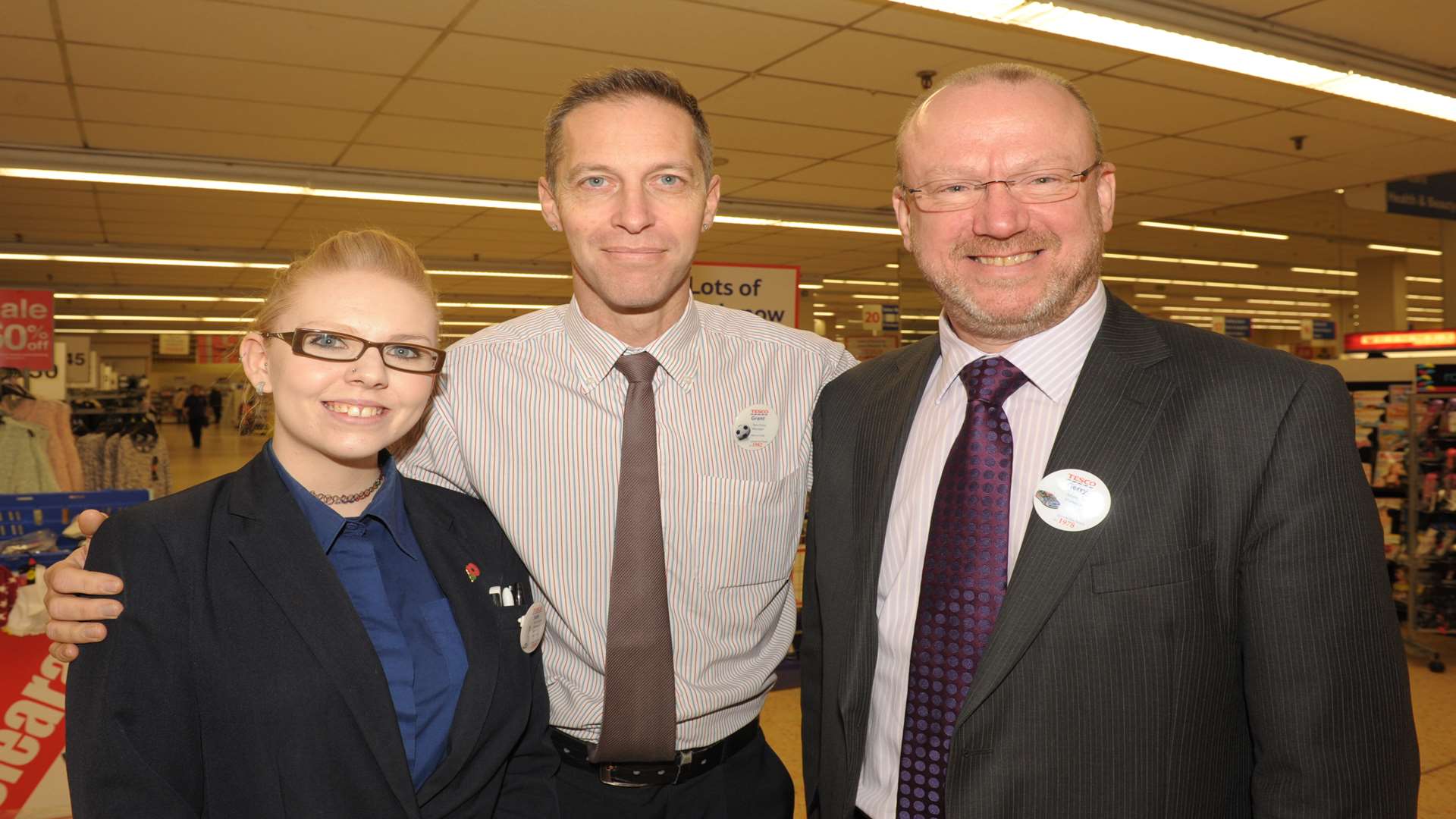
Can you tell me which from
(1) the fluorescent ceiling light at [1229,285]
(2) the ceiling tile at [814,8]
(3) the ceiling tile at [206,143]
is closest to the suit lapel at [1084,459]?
(2) the ceiling tile at [814,8]

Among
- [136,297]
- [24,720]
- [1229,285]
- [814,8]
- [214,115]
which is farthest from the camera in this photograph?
[1229,285]

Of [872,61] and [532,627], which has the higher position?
[872,61]

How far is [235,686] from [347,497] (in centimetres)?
35

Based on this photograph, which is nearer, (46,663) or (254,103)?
(46,663)

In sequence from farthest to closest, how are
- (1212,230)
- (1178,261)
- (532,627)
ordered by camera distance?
(1178,261) < (1212,230) < (532,627)

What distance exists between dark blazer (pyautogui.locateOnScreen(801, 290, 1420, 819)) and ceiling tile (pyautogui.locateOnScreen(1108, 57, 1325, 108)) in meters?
4.75

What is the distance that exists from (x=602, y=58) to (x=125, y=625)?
4.64m

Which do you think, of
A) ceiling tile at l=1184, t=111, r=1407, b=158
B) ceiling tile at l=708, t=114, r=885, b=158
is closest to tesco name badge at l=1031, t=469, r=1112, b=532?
ceiling tile at l=708, t=114, r=885, b=158

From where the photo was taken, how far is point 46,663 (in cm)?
317

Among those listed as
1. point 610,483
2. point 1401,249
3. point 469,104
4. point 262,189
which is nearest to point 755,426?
point 610,483

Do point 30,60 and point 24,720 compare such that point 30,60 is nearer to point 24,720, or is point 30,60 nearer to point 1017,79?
point 24,720

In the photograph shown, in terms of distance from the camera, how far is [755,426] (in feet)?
6.18

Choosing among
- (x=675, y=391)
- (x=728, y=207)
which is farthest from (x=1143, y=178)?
(x=675, y=391)

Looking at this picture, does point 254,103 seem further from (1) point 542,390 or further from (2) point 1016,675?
(2) point 1016,675
